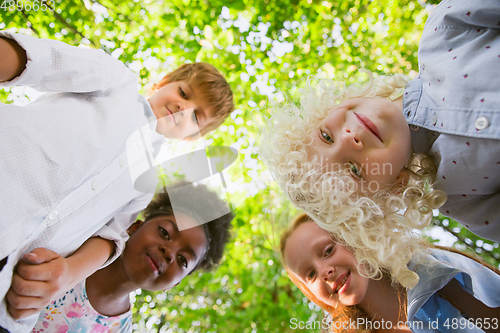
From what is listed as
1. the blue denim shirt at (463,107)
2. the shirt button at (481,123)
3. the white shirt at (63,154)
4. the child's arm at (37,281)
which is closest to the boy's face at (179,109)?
the white shirt at (63,154)

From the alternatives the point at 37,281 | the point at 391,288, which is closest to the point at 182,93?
the point at 37,281

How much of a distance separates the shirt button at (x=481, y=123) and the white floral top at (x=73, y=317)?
2501 millimetres

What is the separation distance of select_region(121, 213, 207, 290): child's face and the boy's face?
2.28 feet

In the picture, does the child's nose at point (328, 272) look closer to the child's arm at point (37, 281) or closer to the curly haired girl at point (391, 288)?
the curly haired girl at point (391, 288)

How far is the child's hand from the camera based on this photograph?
1.19 meters

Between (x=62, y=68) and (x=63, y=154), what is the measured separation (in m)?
0.45

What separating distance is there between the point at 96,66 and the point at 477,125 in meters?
1.89

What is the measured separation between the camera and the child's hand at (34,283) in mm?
1188

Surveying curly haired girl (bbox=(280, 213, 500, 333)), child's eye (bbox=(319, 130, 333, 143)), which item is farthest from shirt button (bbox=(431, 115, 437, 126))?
curly haired girl (bbox=(280, 213, 500, 333))

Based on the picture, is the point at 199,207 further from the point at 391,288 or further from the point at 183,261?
the point at 391,288

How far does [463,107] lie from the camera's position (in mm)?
1215

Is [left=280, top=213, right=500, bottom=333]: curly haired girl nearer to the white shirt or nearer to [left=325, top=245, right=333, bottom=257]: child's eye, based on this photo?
[left=325, top=245, right=333, bottom=257]: child's eye

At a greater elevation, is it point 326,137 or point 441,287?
point 326,137

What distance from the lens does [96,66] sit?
1568 mm
